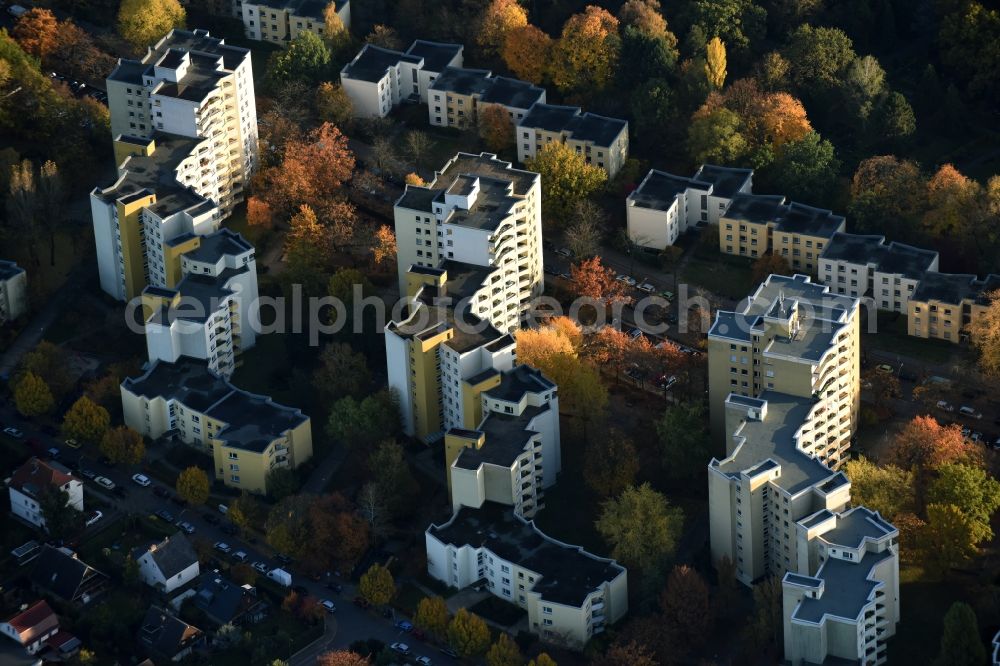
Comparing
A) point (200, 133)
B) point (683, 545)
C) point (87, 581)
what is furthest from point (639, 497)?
point (200, 133)

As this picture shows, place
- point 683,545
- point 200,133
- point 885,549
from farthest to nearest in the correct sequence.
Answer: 1. point 200,133
2. point 683,545
3. point 885,549

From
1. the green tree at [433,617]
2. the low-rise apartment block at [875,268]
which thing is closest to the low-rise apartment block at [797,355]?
the low-rise apartment block at [875,268]

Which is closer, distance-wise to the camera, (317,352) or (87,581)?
(87,581)

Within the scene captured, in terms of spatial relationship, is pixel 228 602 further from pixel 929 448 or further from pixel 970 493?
pixel 970 493

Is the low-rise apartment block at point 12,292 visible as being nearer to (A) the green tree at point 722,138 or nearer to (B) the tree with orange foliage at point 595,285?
(B) the tree with orange foliage at point 595,285

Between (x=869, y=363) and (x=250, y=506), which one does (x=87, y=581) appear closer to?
(x=250, y=506)

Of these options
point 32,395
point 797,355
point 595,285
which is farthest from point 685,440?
point 32,395
